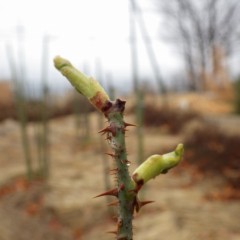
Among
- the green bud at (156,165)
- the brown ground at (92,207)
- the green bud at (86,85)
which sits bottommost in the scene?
the brown ground at (92,207)

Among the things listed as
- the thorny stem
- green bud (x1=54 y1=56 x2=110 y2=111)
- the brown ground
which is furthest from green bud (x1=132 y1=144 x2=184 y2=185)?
the brown ground

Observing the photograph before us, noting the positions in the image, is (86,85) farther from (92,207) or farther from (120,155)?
(92,207)

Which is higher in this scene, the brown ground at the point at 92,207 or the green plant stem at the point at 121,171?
the green plant stem at the point at 121,171

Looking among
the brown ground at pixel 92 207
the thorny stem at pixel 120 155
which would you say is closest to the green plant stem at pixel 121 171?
the thorny stem at pixel 120 155

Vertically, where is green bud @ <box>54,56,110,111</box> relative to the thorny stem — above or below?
above

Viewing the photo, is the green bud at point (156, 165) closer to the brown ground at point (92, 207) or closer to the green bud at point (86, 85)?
the green bud at point (86, 85)

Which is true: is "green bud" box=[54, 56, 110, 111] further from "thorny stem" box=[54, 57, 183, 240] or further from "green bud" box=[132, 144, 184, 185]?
"green bud" box=[132, 144, 184, 185]

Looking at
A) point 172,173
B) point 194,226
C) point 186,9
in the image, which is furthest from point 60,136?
point 186,9

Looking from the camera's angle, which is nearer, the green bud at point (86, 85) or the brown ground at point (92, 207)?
the green bud at point (86, 85)

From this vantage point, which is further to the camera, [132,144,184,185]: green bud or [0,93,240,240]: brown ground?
[0,93,240,240]: brown ground
